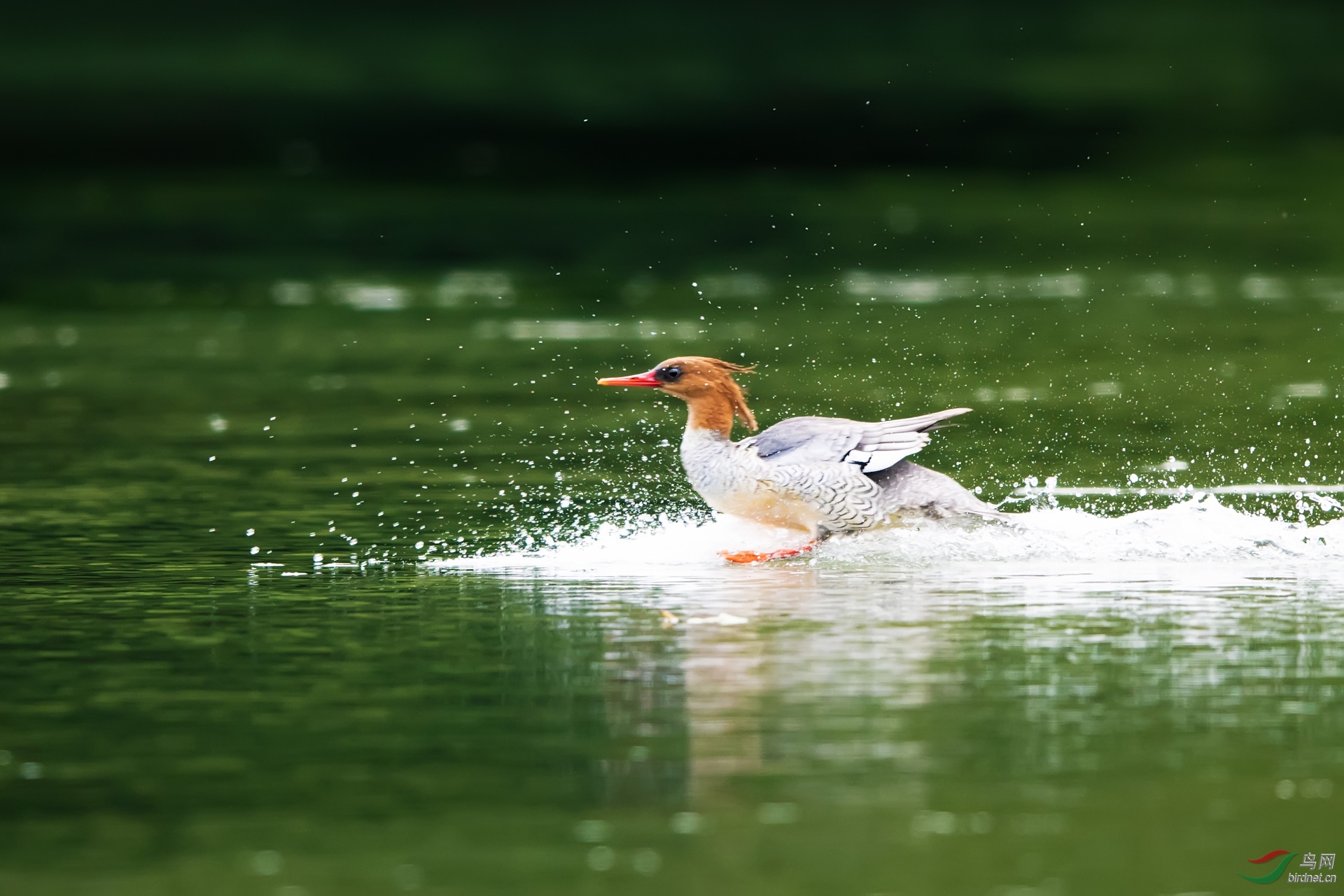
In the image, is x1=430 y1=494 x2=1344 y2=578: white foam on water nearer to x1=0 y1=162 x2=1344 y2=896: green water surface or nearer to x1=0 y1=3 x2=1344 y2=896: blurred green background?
x1=0 y1=3 x2=1344 y2=896: blurred green background

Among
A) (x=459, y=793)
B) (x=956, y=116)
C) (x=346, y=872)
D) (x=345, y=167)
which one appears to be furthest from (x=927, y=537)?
(x=956, y=116)

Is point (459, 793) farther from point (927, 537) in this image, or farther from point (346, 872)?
point (927, 537)

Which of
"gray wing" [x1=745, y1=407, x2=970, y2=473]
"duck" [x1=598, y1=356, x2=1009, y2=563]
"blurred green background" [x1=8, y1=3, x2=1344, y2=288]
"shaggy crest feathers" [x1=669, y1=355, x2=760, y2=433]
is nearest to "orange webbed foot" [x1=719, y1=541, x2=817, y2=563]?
"duck" [x1=598, y1=356, x2=1009, y2=563]

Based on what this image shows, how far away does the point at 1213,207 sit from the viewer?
36.8 metres

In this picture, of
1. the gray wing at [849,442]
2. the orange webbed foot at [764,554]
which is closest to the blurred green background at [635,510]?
the orange webbed foot at [764,554]

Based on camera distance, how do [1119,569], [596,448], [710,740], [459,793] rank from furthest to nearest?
[596,448], [1119,569], [710,740], [459,793]

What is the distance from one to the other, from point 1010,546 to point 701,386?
6.58ft

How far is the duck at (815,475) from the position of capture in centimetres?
1173

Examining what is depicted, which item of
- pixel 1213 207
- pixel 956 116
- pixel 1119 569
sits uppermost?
pixel 956 116

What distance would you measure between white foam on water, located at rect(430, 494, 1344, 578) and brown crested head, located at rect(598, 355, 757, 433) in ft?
2.13

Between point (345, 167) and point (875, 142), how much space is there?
1026 centimetres

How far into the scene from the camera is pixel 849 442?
468 inches

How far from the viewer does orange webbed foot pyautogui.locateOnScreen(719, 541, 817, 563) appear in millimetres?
11547

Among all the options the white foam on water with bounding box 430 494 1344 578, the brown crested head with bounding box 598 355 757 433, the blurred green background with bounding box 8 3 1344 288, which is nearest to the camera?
the white foam on water with bounding box 430 494 1344 578
